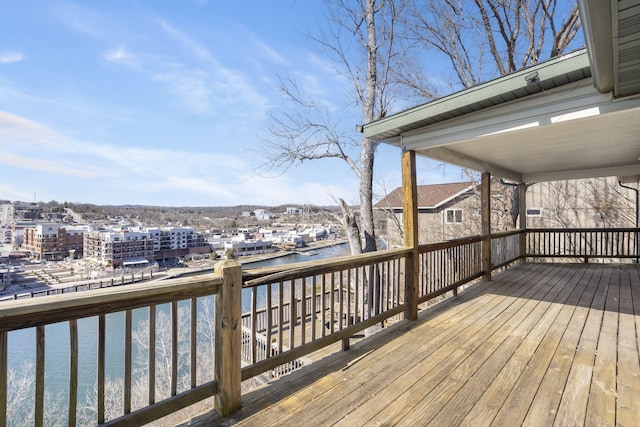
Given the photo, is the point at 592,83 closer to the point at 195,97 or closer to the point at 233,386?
the point at 233,386

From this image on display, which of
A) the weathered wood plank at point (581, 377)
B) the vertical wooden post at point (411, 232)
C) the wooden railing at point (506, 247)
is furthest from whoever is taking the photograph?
the wooden railing at point (506, 247)

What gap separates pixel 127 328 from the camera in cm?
160

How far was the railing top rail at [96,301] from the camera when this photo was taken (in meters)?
1.30

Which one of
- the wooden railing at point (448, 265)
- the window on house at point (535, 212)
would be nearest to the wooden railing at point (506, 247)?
the wooden railing at point (448, 265)

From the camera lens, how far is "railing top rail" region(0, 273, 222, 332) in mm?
1297

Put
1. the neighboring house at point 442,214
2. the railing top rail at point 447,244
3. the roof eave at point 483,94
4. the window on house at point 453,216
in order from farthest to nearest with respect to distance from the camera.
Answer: the window on house at point 453,216 → the neighboring house at point 442,214 → the railing top rail at point 447,244 → the roof eave at point 483,94

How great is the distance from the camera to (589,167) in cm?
661

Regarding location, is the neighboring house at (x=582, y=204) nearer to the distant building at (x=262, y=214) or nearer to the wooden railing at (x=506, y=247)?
the wooden railing at (x=506, y=247)

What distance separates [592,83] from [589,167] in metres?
5.36

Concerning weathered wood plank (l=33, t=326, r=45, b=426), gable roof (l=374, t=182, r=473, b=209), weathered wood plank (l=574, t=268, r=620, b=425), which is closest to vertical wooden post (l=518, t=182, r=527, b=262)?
weathered wood plank (l=574, t=268, r=620, b=425)

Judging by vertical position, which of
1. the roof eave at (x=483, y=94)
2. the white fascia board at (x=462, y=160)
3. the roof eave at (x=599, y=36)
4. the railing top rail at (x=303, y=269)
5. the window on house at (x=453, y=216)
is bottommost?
the railing top rail at (x=303, y=269)

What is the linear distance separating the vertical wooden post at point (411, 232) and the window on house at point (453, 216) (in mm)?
13043

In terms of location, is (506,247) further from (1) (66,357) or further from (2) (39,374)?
(1) (66,357)

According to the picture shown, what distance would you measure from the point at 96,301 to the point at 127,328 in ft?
0.73
